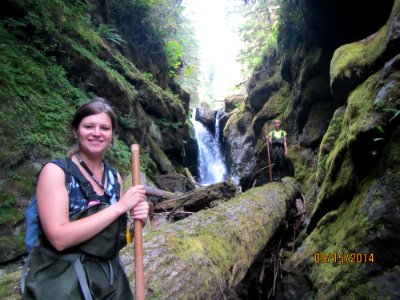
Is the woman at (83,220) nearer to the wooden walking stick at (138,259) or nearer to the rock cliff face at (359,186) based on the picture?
the wooden walking stick at (138,259)

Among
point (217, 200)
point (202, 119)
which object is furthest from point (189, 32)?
point (217, 200)

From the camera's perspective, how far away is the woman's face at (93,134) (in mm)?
1778

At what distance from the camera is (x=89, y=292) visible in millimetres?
1577

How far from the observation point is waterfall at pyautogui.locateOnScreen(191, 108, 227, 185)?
21.7 metres

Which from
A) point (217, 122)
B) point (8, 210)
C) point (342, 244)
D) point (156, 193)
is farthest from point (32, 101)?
point (217, 122)

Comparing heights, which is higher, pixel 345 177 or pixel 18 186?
pixel 18 186

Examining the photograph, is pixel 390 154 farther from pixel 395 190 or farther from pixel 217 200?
pixel 217 200

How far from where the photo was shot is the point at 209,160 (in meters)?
23.1

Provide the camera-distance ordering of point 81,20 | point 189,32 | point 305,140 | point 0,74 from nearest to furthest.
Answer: point 0,74 < point 81,20 < point 305,140 < point 189,32

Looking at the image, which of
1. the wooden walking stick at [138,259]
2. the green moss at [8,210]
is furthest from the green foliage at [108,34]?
the wooden walking stick at [138,259]


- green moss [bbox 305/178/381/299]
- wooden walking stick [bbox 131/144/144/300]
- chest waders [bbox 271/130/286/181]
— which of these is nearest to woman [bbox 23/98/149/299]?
wooden walking stick [bbox 131/144/144/300]

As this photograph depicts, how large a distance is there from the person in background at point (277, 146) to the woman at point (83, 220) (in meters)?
9.20

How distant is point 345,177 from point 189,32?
40129 mm
